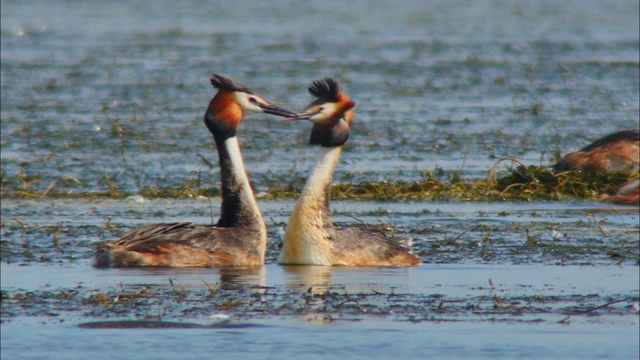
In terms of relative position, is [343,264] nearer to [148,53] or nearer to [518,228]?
[518,228]

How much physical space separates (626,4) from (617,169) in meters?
32.2

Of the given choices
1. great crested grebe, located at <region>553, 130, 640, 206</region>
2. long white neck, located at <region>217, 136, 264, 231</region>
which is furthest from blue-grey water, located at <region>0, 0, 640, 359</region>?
great crested grebe, located at <region>553, 130, 640, 206</region>

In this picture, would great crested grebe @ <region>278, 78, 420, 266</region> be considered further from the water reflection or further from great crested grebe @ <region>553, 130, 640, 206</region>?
great crested grebe @ <region>553, 130, 640, 206</region>

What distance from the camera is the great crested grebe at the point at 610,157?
51.7 ft

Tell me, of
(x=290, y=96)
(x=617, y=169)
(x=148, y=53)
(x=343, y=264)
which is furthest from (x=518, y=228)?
(x=148, y=53)

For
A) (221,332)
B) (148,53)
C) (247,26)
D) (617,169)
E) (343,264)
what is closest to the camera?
(221,332)

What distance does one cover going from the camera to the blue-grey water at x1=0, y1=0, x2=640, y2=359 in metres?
8.42

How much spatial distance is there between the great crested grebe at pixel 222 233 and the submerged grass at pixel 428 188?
2990 millimetres

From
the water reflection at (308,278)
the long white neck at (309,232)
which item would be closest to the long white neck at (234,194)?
the long white neck at (309,232)

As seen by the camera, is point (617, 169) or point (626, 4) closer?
point (617, 169)

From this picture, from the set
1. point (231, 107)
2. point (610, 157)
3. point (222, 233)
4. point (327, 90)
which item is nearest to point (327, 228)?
point (222, 233)

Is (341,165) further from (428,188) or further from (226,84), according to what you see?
(226,84)

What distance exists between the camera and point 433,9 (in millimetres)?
45969

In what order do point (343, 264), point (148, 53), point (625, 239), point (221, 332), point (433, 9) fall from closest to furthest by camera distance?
point (221, 332), point (343, 264), point (625, 239), point (148, 53), point (433, 9)
